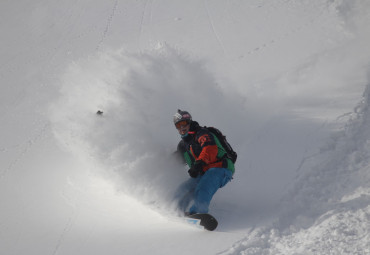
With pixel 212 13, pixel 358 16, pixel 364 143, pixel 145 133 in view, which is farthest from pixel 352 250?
pixel 212 13

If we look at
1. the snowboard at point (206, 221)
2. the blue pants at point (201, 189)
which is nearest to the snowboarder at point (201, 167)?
the blue pants at point (201, 189)

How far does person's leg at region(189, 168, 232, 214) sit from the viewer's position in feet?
13.8

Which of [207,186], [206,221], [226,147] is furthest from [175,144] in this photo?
[206,221]

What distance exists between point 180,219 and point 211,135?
1186mm

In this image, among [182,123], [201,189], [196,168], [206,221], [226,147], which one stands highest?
[182,123]

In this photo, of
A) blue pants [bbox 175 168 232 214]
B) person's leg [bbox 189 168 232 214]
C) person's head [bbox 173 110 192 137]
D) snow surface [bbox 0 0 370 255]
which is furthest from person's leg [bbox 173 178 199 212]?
person's head [bbox 173 110 192 137]

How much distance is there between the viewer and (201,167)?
439cm

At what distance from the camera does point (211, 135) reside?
4.58 meters

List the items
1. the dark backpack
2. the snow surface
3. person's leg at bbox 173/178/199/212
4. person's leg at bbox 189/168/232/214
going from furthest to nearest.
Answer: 1. the dark backpack
2. person's leg at bbox 173/178/199/212
3. person's leg at bbox 189/168/232/214
4. the snow surface

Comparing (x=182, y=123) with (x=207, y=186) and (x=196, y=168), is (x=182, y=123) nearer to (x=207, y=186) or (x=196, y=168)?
(x=196, y=168)

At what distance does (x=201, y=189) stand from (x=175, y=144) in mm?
1871

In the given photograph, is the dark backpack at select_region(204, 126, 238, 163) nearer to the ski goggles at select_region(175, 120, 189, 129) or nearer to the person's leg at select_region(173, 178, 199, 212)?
the ski goggles at select_region(175, 120, 189, 129)

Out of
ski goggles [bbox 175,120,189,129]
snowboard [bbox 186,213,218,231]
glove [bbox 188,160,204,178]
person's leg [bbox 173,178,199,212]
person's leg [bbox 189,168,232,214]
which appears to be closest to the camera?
snowboard [bbox 186,213,218,231]

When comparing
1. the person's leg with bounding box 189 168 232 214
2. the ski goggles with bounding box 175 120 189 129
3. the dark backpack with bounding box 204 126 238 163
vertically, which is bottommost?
the person's leg with bounding box 189 168 232 214
